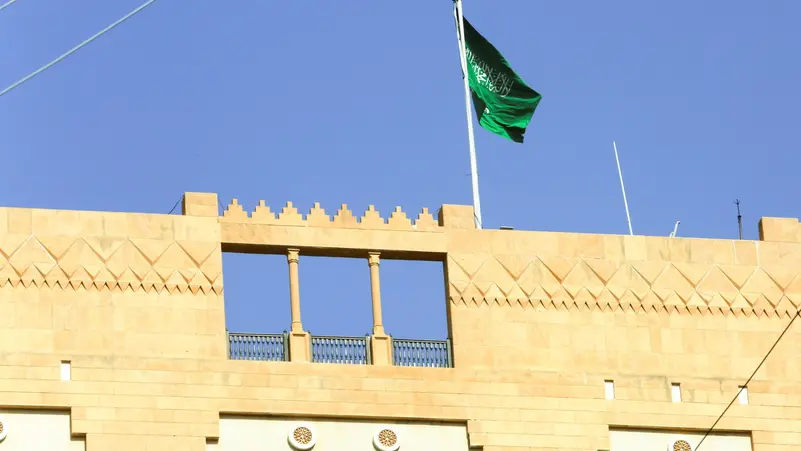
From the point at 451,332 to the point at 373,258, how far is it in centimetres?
192

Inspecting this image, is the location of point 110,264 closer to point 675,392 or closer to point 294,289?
point 294,289

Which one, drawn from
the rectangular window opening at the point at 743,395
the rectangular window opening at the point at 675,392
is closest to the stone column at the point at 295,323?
the rectangular window opening at the point at 675,392

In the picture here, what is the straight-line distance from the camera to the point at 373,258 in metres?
53.8

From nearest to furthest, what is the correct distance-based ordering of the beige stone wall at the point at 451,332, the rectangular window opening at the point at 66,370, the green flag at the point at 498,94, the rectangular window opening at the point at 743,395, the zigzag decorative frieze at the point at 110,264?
the rectangular window opening at the point at 66,370
the beige stone wall at the point at 451,332
the zigzag decorative frieze at the point at 110,264
the rectangular window opening at the point at 743,395
the green flag at the point at 498,94

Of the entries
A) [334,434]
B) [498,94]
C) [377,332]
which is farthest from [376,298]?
[498,94]

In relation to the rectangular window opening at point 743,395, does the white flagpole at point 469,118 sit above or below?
above

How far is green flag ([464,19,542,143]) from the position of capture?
5750 centimetres

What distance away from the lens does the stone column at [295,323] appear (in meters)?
53.0

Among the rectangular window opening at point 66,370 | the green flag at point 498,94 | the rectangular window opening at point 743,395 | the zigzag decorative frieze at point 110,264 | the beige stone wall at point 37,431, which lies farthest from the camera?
the green flag at point 498,94

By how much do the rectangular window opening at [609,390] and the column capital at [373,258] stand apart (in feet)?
15.2

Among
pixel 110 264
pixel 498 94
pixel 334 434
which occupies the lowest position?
pixel 334 434

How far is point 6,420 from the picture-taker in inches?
2010

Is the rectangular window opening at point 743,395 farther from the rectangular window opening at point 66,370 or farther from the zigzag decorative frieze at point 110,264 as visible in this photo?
the rectangular window opening at point 66,370

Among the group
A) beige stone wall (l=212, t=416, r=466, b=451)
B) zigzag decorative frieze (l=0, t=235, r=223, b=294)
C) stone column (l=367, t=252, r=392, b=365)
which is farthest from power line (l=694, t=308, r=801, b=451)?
zigzag decorative frieze (l=0, t=235, r=223, b=294)
